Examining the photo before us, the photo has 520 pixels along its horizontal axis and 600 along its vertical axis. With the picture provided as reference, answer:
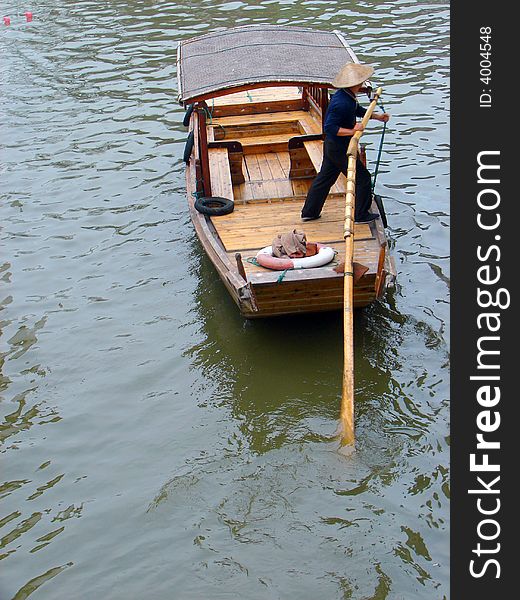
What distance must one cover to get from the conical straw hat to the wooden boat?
0.40 meters

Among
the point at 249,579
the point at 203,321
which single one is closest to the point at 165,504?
the point at 249,579

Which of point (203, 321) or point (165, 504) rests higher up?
point (203, 321)

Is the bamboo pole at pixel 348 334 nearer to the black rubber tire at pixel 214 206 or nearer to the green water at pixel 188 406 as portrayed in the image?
the green water at pixel 188 406

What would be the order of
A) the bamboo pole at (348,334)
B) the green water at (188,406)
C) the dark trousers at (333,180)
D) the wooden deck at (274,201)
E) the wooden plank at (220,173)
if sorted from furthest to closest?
the wooden plank at (220,173) → the dark trousers at (333,180) → the wooden deck at (274,201) → the bamboo pole at (348,334) → the green water at (188,406)

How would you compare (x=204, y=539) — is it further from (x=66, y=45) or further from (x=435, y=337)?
(x=66, y=45)

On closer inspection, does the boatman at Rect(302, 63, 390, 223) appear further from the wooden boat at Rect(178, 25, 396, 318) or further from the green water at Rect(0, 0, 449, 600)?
the green water at Rect(0, 0, 449, 600)

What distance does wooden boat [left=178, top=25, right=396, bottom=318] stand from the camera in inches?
294

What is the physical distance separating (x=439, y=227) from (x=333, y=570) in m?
6.00

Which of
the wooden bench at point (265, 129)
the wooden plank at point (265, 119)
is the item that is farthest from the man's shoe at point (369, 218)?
the wooden plank at point (265, 119)

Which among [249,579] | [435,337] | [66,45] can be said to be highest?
[66,45]

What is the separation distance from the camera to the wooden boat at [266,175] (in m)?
7.48

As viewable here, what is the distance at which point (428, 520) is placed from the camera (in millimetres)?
5965

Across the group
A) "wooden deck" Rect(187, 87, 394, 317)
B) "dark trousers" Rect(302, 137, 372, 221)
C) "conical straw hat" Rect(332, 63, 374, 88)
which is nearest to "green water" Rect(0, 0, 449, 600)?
"wooden deck" Rect(187, 87, 394, 317)

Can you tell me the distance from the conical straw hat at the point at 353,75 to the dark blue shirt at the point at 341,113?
0.12 meters
